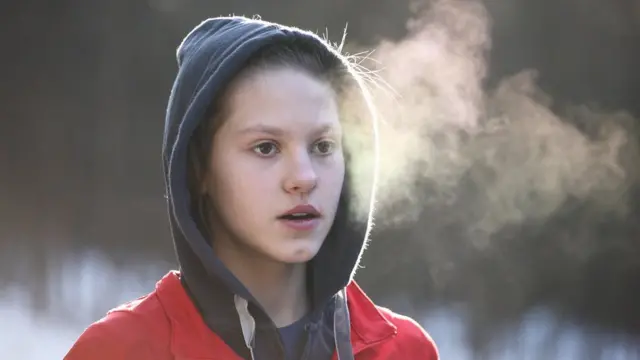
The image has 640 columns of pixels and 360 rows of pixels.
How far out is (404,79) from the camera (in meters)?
1.82

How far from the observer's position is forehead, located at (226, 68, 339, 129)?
70 cm

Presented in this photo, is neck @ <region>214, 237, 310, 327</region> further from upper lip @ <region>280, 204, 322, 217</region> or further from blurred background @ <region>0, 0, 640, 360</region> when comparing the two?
blurred background @ <region>0, 0, 640, 360</region>

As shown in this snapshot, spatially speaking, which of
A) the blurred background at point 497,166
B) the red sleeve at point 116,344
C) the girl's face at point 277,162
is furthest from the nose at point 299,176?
the blurred background at point 497,166

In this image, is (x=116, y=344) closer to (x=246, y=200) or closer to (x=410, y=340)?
(x=246, y=200)

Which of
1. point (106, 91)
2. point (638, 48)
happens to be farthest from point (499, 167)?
point (106, 91)

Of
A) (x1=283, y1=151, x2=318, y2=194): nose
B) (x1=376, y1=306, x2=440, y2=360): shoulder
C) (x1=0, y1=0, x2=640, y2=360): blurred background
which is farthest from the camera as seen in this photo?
(x1=0, y1=0, x2=640, y2=360): blurred background

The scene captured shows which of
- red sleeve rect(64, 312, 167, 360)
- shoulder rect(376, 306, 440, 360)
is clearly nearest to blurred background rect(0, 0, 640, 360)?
shoulder rect(376, 306, 440, 360)

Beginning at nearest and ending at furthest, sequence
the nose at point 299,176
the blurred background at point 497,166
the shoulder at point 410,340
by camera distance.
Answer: the nose at point 299,176
the shoulder at point 410,340
the blurred background at point 497,166

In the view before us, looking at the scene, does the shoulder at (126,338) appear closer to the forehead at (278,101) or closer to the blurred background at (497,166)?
the forehead at (278,101)

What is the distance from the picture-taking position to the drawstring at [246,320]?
733mm

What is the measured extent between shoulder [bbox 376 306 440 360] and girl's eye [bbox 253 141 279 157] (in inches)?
10.8

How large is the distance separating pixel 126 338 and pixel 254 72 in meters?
0.30

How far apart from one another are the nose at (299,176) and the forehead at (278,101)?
0.11 feet

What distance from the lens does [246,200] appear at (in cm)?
71
